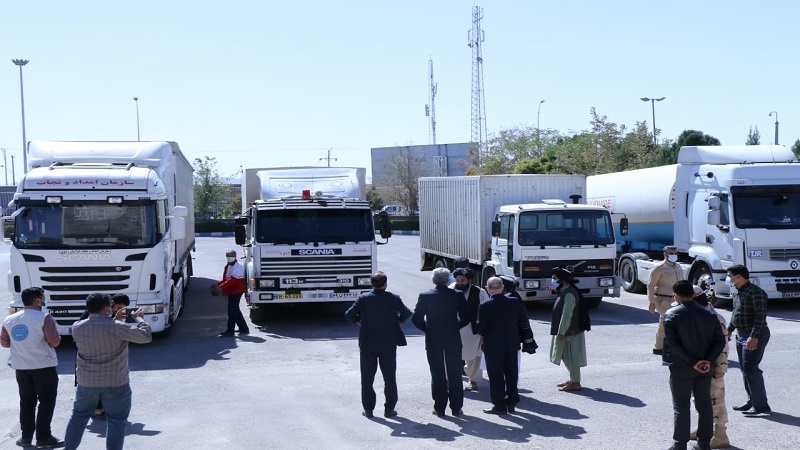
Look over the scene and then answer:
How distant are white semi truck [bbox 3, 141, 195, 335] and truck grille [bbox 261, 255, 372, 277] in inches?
88.9

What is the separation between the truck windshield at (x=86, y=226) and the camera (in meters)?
14.1

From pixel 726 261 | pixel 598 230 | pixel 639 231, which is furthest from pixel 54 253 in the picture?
pixel 639 231

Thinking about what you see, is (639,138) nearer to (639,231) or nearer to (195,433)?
(639,231)

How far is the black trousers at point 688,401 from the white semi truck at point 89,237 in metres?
9.57

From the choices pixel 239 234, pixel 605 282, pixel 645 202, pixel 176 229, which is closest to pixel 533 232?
pixel 605 282

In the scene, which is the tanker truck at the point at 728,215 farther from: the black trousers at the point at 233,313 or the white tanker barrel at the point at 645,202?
the black trousers at the point at 233,313

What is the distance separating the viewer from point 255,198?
1947cm

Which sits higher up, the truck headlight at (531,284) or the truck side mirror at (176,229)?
the truck side mirror at (176,229)

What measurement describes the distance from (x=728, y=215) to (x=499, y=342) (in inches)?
407

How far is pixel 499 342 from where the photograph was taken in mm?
9852

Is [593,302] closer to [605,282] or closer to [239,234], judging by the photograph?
[605,282]

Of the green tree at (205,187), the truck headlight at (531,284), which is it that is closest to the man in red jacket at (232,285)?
the truck headlight at (531,284)

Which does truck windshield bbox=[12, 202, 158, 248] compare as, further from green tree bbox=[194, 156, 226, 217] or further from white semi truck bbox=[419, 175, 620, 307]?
green tree bbox=[194, 156, 226, 217]

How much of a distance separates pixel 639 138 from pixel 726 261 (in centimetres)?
2699
